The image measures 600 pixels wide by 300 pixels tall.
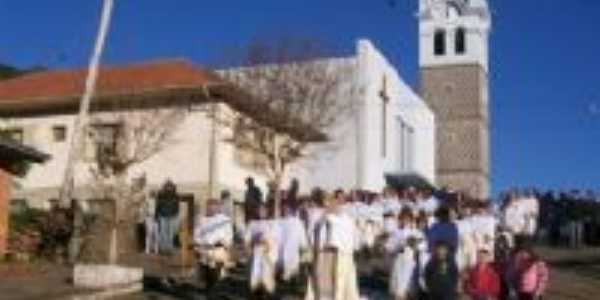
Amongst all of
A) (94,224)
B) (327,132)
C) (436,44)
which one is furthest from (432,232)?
(436,44)

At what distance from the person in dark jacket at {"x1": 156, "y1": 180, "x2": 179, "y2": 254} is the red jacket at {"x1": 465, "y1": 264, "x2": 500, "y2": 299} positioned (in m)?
11.7

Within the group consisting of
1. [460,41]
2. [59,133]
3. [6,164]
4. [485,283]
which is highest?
[460,41]

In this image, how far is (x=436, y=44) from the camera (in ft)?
306

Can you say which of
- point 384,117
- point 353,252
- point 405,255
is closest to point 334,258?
point 353,252

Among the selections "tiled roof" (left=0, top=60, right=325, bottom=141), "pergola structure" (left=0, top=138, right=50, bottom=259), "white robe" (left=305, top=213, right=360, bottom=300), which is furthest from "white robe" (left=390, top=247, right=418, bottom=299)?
"tiled roof" (left=0, top=60, right=325, bottom=141)

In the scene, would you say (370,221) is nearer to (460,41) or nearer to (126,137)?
(126,137)

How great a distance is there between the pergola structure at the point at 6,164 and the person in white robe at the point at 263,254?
953 cm

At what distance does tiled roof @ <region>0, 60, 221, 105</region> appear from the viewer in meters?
39.8

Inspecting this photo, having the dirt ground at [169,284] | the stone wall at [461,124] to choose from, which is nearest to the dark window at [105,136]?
the dirt ground at [169,284]

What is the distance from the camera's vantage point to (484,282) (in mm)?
17469

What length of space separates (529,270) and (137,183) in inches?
783

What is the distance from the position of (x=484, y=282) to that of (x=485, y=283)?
0.02 metres

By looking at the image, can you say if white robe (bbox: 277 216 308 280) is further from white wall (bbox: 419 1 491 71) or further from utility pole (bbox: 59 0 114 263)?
white wall (bbox: 419 1 491 71)

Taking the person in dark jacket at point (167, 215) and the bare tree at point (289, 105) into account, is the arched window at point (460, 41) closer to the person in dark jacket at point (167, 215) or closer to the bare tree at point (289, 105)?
the bare tree at point (289, 105)
